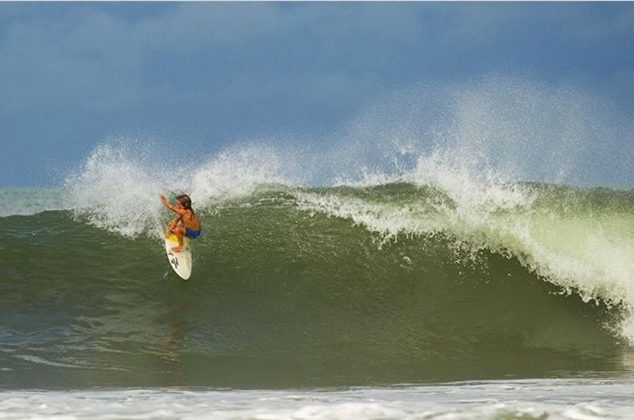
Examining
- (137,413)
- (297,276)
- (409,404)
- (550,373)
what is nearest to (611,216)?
(297,276)

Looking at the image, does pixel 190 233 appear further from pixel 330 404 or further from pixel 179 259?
pixel 330 404

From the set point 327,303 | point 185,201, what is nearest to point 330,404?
point 327,303

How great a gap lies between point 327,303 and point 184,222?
1.92 metres

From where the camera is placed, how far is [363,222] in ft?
37.8

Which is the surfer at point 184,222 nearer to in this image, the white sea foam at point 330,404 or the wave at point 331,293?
the wave at point 331,293

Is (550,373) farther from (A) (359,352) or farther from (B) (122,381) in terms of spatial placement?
(B) (122,381)

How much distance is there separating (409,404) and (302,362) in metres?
2.96

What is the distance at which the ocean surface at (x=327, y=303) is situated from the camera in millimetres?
5000

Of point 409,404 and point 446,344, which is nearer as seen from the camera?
point 409,404

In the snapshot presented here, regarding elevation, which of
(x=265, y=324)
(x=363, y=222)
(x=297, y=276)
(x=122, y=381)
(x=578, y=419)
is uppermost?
(x=363, y=222)

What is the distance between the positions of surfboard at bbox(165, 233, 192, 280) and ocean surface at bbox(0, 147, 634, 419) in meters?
0.11

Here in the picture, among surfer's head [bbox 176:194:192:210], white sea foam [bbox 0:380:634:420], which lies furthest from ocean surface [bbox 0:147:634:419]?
surfer's head [bbox 176:194:192:210]

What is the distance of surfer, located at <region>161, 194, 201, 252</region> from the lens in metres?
9.59

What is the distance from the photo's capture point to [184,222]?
966 centimetres
